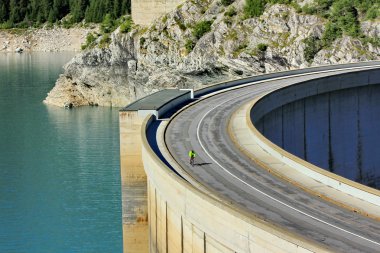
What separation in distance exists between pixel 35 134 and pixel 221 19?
1050 inches

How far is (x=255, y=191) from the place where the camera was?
91.8 ft

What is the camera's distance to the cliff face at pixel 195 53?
84875 millimetres

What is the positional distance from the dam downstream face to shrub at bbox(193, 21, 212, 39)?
3956 centimetres

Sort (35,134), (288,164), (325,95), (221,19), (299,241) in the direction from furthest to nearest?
(221,19) < (35,134) < (325,95) < (288,164) < (299,241)

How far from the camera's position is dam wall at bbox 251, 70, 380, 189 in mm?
47406

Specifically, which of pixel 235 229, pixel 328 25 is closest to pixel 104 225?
pixel 235 229

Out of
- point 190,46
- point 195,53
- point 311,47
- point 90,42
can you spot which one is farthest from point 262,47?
point 90,42

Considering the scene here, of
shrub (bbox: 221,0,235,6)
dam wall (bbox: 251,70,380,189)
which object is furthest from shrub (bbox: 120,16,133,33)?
dam wall (bbox: 251,70,380,189)

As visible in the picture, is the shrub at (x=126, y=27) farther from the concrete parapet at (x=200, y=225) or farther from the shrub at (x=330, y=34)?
the concrete parapet at (x=200, y=225)

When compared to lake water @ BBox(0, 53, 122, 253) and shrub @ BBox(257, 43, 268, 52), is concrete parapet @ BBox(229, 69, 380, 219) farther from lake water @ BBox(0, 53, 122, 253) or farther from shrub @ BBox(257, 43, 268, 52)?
shrub @ BBox(257, 43, 268, 52)

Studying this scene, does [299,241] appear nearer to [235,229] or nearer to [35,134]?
[235,229]

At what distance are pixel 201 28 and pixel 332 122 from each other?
145ft

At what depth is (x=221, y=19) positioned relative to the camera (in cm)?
9188

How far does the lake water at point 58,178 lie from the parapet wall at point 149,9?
1327cm
